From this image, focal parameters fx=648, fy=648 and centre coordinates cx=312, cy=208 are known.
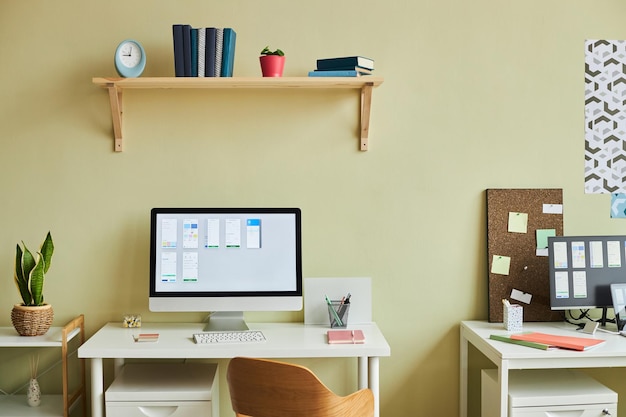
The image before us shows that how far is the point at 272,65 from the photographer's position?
2.73 metres

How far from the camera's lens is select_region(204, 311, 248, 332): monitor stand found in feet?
9.12

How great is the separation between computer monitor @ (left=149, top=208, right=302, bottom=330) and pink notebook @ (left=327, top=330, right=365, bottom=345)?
0.22m

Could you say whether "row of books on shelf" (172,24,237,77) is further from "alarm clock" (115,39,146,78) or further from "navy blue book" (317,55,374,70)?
"navy blue book" (317,55,374,70)

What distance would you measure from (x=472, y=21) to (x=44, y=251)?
216 centimetres

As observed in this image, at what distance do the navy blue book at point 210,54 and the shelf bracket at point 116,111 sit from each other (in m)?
0.40

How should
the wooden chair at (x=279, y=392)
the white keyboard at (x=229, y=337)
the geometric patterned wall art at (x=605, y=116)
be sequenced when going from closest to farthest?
1. the wooden chair at (x=279, y=392)
2. the white keyboard at (x=229, y=337)
3. the geometric patterned wall art at (x=605, y=116)

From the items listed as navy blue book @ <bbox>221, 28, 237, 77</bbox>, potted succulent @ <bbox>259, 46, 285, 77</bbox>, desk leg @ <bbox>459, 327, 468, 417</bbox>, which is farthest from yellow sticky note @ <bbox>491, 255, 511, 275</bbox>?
navy blue book @ <bbox>221, 28, 237, 77</bbox>

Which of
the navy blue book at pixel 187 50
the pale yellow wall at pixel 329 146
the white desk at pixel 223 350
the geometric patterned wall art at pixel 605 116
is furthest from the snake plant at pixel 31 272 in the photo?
the geometric patterned wall art at pixel 605 116

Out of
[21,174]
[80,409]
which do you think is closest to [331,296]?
[80,409]

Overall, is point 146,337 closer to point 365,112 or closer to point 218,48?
point 218,48

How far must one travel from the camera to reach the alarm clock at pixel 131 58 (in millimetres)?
2742

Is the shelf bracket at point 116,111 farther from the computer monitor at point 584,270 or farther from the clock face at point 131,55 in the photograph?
the computer monitor at point 584,270

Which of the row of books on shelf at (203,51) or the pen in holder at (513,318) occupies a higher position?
the row of books on shelf at (203,51)

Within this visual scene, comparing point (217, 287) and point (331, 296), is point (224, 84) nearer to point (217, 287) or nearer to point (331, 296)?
point (217, 287)
